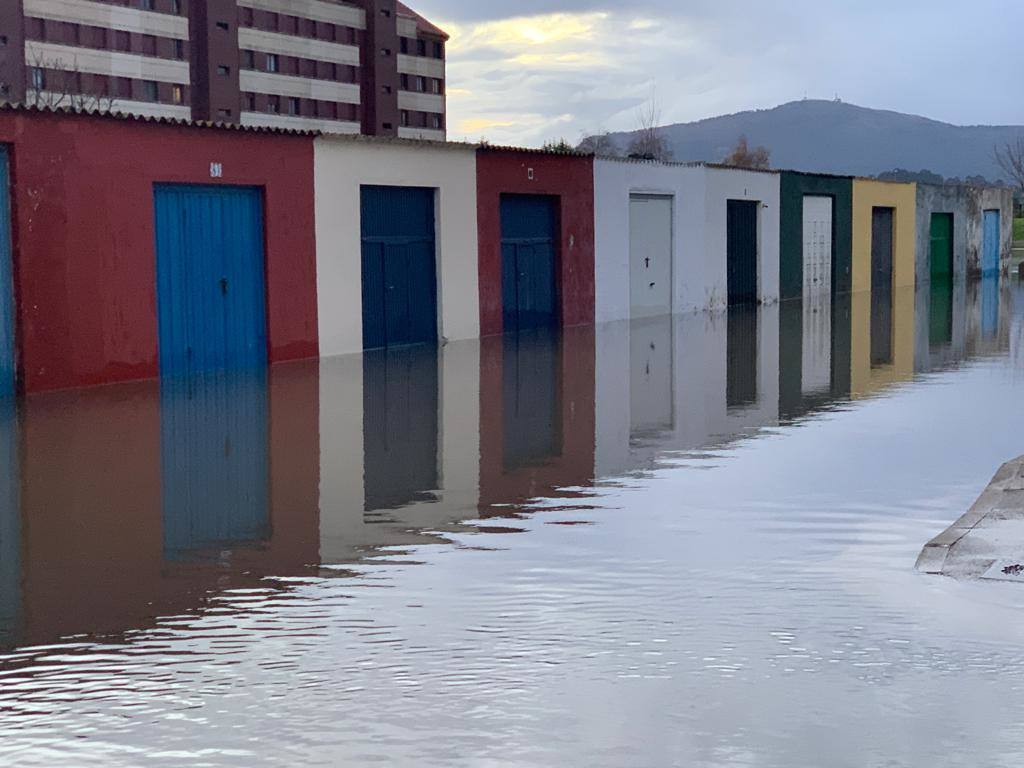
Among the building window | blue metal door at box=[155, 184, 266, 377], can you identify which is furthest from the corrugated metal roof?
the building window

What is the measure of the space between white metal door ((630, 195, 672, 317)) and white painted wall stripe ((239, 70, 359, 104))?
6343 cm

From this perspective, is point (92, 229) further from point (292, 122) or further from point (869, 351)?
point (292, 122)

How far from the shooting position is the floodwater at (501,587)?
19.3ft

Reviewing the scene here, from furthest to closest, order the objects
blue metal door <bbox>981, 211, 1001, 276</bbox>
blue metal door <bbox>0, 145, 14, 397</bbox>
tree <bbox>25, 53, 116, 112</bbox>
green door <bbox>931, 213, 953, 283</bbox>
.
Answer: tree <bbox>25, 53, 116, 112</bbox>, blue metal door <bbox>981, 211, 1001, 276</bbox>, green door <bbox>931, 213, 953, 283</bbox>, blue metal door <bbox>0, 145, 14, 397</bbox>

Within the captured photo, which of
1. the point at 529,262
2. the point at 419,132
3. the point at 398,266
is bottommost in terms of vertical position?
the point at 398,266

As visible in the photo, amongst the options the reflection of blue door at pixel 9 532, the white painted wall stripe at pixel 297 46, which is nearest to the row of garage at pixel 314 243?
the reflection of blue door at pixel 9 532

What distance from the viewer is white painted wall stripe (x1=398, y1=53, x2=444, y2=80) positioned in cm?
11106

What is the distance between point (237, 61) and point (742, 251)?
195ft

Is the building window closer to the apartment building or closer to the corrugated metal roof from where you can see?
the apartment building

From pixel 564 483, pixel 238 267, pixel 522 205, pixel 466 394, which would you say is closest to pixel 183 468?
pixel 564 483

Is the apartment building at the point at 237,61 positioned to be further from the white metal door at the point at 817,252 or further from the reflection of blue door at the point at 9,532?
the reflection of blue door at the point at 9,532

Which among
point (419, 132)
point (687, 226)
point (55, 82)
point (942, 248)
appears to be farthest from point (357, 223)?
point (419, 132)

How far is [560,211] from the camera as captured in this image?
3272cm

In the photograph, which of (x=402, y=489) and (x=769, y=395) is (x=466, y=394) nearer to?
(x=769, y=395)
